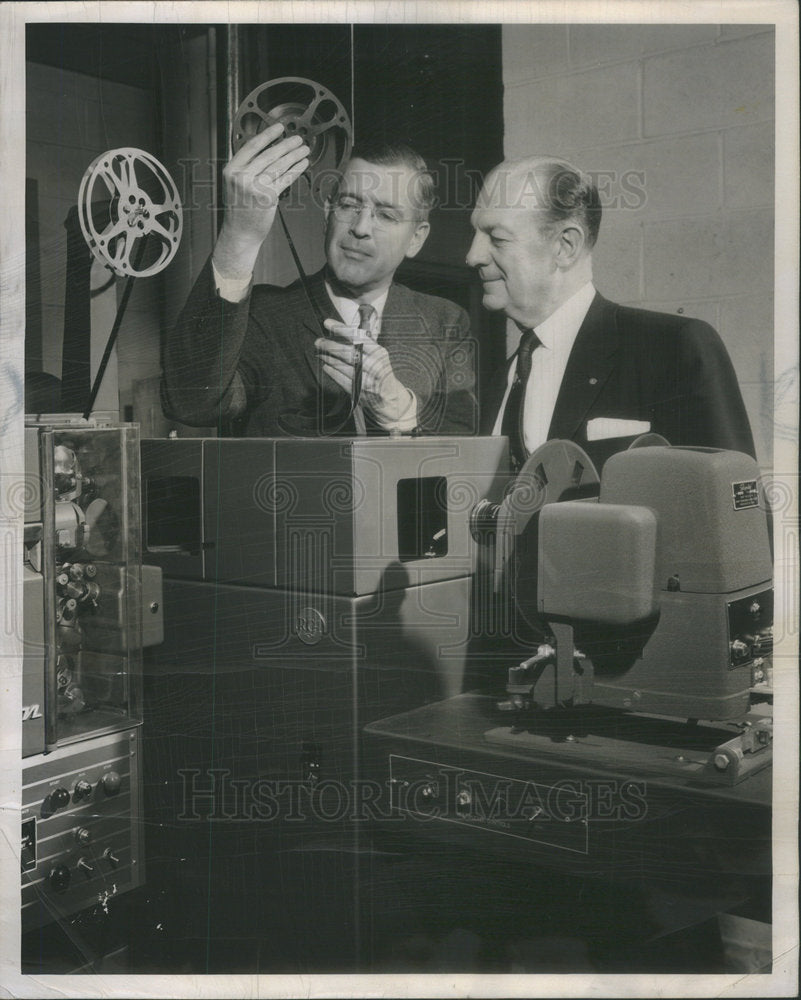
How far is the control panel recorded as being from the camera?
1.73 meters

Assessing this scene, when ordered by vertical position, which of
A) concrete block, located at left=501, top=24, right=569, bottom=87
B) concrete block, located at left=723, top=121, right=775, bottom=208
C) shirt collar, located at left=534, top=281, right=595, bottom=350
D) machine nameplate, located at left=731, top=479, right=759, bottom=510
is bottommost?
machine nameplate, located at left=731, top=479, right=759, bottom=510

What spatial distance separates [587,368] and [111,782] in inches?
47.8

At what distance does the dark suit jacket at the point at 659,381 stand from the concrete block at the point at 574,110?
0.95 feet

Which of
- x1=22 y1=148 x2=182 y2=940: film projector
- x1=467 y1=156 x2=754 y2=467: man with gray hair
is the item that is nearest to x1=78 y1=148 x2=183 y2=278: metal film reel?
x1=22 y1=148 x2=182 y2=940: film projector

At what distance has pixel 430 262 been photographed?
1.71 m

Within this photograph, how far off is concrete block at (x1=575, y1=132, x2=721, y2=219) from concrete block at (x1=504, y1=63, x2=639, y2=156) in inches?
1.4

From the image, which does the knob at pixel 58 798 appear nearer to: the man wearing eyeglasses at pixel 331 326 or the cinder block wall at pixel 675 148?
the man wearing eyeglasses at pixel 331 326

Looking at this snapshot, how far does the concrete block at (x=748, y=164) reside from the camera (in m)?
1.64

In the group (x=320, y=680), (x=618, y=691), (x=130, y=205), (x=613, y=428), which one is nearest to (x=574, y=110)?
(x=613, y=428)

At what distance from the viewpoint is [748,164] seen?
1.65 metres

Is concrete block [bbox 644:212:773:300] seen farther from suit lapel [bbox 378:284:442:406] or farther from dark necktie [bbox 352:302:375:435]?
dark necktie [bbox 352:302:375:435]

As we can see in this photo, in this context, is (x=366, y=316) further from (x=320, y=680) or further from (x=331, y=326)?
(x=320, y=680)

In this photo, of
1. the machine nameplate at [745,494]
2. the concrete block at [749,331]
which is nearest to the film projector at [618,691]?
the machine nameplate at [745,494]

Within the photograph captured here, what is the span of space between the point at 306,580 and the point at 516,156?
880mm
